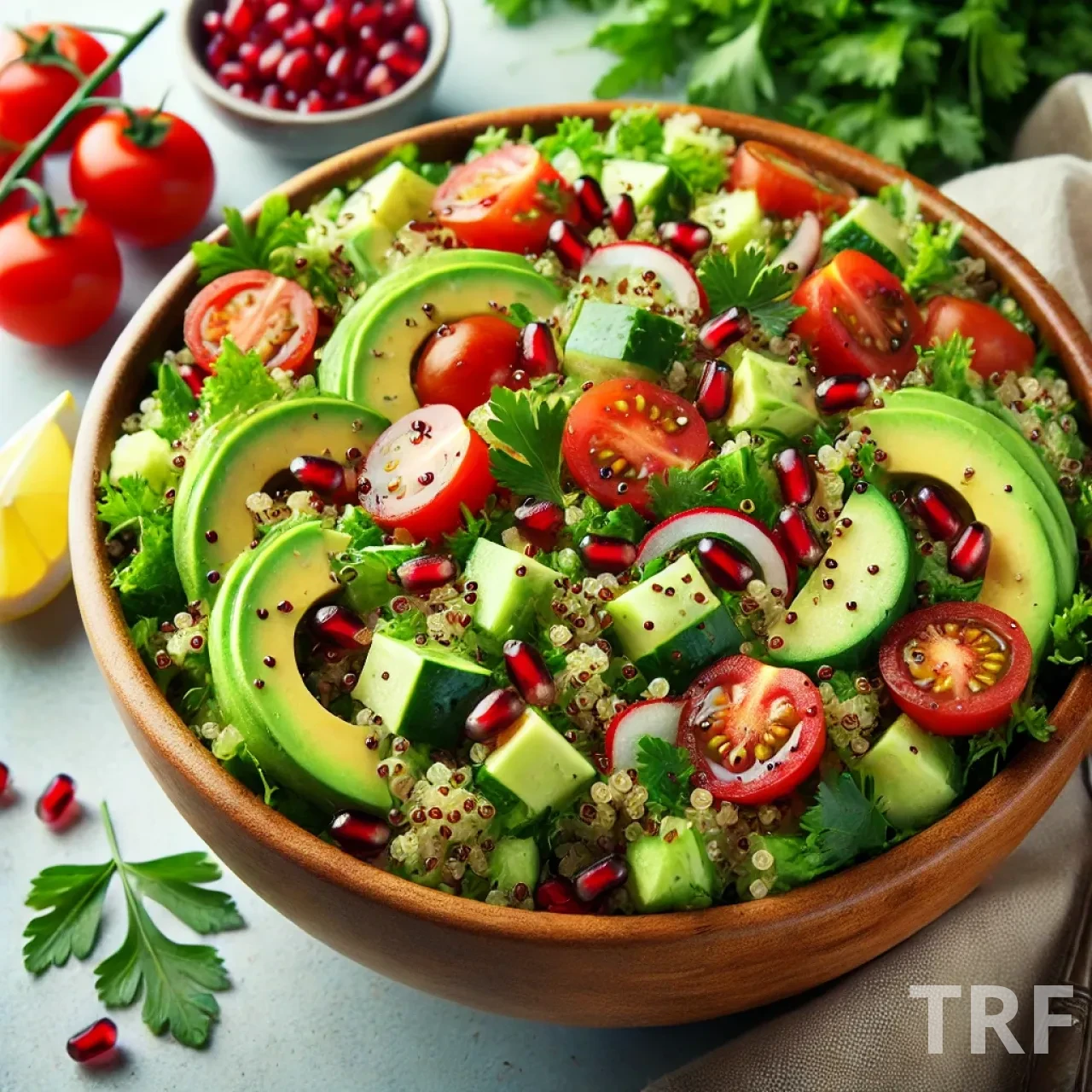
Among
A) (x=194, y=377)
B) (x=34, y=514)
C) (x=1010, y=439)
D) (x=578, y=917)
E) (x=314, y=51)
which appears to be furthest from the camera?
(x=314, y=51)

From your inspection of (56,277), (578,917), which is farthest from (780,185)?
(56,277)

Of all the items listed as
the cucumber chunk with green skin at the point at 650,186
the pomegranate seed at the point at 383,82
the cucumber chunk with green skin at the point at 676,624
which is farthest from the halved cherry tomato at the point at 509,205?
the pomegranate seed at the point at 383,82

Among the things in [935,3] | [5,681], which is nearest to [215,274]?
[5,681]

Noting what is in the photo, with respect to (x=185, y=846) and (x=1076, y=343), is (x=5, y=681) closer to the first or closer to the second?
(x=185, y=846)

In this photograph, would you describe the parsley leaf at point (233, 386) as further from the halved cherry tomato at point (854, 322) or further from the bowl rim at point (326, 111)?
the bowl rim at point (326, 111)

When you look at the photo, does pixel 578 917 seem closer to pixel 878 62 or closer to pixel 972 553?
pixel 972 553

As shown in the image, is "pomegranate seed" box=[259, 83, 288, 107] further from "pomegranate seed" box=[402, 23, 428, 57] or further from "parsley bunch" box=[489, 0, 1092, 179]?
"parsley bunch" box=[489, 0, 1092, 179]

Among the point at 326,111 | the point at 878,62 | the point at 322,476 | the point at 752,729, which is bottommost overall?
the point at 752,729
